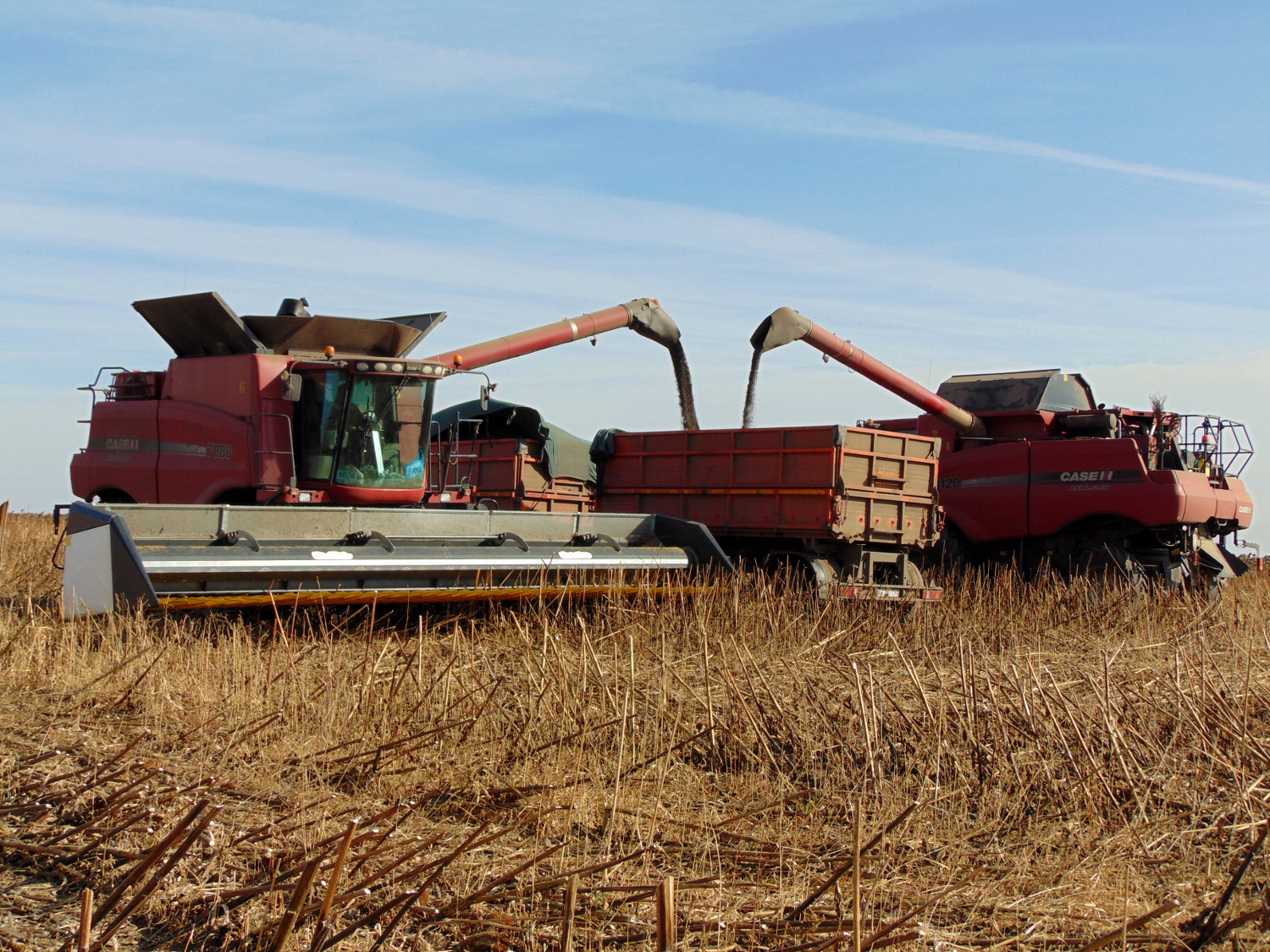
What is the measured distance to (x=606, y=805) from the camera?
4270 mm

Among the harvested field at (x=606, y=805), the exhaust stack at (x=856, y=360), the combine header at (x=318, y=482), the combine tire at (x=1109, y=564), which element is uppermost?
the exhaust stack at (x=856, y=360)

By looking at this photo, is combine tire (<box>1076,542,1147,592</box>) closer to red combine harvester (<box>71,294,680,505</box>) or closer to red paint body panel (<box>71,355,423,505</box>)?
red combine harvester (<box>71,294,680,505</box>)

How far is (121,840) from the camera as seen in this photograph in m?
3.68

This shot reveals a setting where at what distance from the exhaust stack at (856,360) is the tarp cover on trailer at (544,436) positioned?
3100 mm

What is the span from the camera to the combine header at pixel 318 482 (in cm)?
789

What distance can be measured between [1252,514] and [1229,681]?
967 centimetres

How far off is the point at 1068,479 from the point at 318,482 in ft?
28.7

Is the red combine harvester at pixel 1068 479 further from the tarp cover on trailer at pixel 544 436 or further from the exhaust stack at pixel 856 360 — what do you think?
the tarp cover on trailer at pixel 544 436

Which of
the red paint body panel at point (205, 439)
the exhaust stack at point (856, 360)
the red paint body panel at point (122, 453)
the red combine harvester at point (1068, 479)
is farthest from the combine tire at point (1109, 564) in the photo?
the red paint body panel at point (122, 453)

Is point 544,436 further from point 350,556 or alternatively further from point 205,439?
point 350,556

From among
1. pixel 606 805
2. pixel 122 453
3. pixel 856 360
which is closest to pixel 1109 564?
pixel 856 360

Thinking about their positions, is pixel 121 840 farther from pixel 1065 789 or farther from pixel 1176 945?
pixel 1065 789

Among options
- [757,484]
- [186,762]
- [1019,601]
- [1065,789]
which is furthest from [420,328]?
[1065,789]

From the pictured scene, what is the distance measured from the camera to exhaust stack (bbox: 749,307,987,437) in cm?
1527
